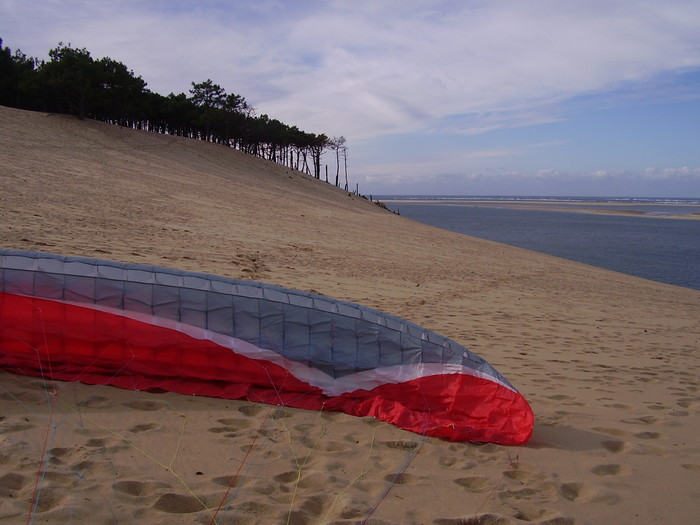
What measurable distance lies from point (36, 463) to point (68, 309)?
1419 millimetres

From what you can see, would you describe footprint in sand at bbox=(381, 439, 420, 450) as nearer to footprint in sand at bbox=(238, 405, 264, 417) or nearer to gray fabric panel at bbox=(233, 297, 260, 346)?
footprint in sand at bbox=(238, 405, 264, 417)

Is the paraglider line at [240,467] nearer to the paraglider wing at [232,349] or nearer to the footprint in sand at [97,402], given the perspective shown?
the paraglider wing at [232,349]

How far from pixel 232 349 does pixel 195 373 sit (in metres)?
0.33

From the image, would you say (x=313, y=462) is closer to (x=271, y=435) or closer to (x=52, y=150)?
(x=271, y=435)

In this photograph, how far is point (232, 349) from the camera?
4.21 meters

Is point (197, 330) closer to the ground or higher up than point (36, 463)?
higher up

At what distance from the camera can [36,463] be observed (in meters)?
2.96

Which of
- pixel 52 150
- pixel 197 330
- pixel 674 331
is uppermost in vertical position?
pixel 52 150

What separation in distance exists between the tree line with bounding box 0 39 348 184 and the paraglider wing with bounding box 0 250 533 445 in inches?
1677

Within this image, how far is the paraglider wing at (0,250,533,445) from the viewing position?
4043mm

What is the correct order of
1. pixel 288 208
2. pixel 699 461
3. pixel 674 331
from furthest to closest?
A: pixel 288 208, pixel 674 331, pixel 699 461

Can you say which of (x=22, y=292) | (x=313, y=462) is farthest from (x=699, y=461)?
(x=22, y=292)

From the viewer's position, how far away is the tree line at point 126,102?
136 feet

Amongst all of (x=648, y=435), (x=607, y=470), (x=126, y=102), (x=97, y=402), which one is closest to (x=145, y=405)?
(x=97, y=402)
